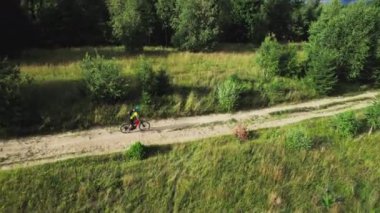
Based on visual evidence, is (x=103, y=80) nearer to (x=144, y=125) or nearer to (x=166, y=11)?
(x=144, y=125)

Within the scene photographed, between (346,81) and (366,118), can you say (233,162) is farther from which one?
(346,81)

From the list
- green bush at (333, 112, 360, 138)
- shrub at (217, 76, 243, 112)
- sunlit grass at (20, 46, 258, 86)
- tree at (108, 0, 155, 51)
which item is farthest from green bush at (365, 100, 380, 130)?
tree at (108, 0, 155, 51)

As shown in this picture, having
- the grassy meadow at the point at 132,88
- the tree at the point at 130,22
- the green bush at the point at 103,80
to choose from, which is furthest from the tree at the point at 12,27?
the green bush at the point at 103,80

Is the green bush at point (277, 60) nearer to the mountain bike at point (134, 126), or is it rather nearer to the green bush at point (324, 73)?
the green bush at point (324, 73)

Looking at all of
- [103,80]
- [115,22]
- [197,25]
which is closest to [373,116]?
[103,80]

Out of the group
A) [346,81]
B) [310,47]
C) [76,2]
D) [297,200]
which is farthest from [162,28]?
[297,200]
